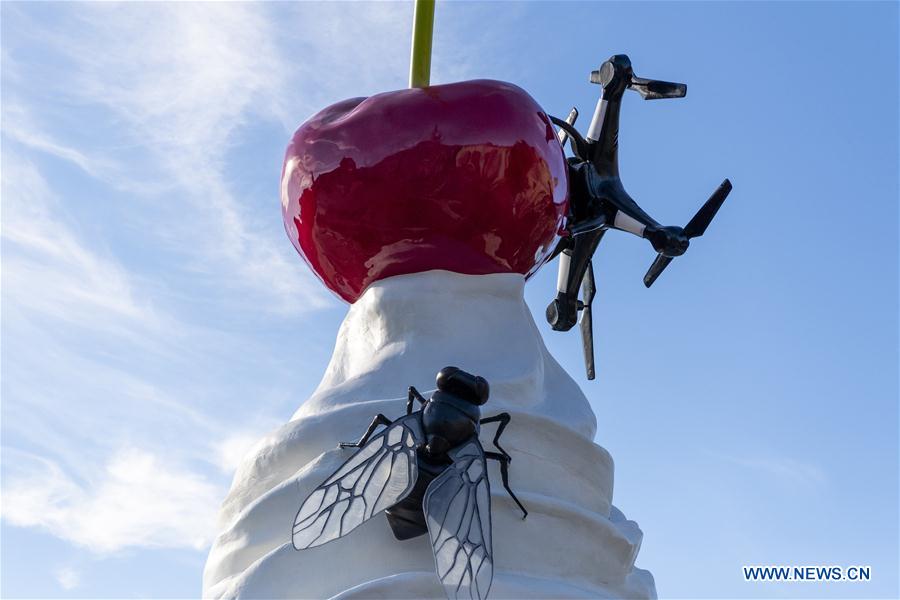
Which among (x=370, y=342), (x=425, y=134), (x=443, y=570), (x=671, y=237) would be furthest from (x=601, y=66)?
(x=443, y=570)

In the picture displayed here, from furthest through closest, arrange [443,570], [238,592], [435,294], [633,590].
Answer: [435,294]
[633,590]
[238,592]
[443,570]

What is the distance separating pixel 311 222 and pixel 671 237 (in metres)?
1.73

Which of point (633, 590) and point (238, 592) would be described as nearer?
point (238, 592)

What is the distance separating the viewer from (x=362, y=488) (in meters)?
4.59

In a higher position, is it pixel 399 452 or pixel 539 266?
pixel 539 266

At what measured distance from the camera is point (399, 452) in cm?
466

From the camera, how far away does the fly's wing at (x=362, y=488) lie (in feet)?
14.8

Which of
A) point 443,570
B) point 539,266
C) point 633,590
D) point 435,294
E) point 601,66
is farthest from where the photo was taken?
point 601,66

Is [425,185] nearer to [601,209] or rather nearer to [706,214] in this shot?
[601,209]

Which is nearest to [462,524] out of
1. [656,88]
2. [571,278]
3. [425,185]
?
[425,185]

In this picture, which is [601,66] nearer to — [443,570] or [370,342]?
[370,342]

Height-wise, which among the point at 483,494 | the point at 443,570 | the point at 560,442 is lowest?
the point at 443,570

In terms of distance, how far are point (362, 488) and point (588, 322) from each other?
2797 millimetres

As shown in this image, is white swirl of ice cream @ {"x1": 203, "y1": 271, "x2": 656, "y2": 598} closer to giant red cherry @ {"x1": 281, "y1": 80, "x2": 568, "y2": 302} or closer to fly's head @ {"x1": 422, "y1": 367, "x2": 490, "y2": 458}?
giant red cherry @ {"x1": 281, "y1": 80, "x2": 568, "y2": 302}
